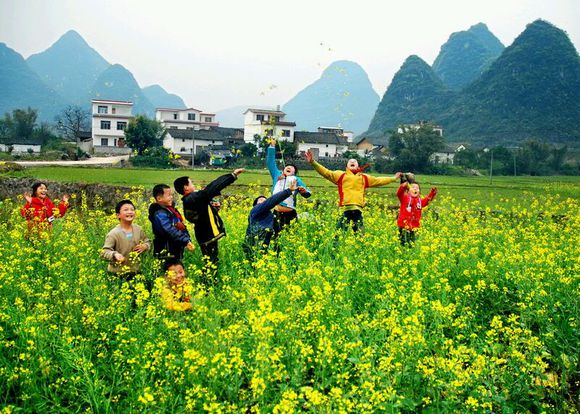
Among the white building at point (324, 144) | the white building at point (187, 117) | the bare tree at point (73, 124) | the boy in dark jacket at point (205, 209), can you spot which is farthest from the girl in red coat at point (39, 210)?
the white building at point (187, 117)

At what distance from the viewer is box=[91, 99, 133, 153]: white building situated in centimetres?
6234

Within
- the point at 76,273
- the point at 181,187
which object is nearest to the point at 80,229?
the point at 76,273

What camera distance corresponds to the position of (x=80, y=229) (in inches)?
338

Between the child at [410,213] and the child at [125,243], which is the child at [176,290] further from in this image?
the child at [410,213]

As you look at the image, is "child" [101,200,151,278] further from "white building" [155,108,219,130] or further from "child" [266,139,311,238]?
"white building" [155,108,219,130]

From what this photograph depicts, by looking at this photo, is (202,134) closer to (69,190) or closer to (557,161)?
(557,161)

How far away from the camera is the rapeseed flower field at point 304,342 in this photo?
391 cm

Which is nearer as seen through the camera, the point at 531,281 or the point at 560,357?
the point at 560,357

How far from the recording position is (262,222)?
7430mm

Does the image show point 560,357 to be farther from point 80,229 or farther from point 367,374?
point 80,229

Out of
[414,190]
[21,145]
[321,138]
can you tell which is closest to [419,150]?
[321,138]

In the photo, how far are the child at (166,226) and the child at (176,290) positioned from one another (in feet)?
1.23

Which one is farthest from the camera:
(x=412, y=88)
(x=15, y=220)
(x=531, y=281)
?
(x=412, y=88)

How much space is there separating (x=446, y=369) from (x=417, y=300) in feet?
3.59
